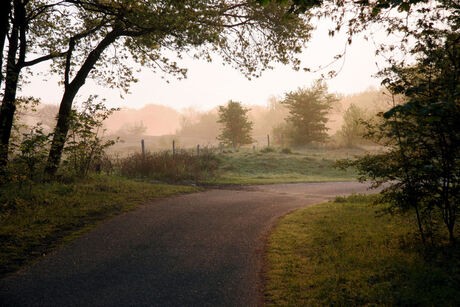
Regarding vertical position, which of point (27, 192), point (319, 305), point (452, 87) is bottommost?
point (319, 305)

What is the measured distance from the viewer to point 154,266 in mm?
4180

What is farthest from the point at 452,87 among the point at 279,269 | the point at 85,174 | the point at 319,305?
the point at 85,174

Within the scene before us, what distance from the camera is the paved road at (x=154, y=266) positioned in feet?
10.9

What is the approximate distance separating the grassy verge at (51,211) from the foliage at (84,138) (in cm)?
76

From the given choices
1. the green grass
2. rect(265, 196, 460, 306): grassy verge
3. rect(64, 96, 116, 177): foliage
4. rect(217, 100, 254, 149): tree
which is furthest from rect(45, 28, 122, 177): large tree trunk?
rect(217, 100, 254, 149): tree

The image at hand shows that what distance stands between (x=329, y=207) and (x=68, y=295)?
663 centimetres

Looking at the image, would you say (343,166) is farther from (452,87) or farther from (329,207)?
(329,207)

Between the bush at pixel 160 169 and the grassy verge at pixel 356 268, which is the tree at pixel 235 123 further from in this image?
the grassy verge at pixel 356 268

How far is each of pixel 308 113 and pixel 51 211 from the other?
30.1 meters

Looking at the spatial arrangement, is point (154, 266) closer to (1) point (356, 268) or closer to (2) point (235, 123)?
(1) point (356, 268)

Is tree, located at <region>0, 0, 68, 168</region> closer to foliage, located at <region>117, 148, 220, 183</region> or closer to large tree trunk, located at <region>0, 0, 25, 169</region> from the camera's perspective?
large tree trunk, located at <region>0, 0, 25, 169</region>

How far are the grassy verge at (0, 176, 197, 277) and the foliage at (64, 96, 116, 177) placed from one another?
760 millimetres

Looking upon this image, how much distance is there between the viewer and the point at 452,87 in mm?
3377

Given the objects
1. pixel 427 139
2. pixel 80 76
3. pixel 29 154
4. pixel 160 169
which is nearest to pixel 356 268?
pixel 427 139
